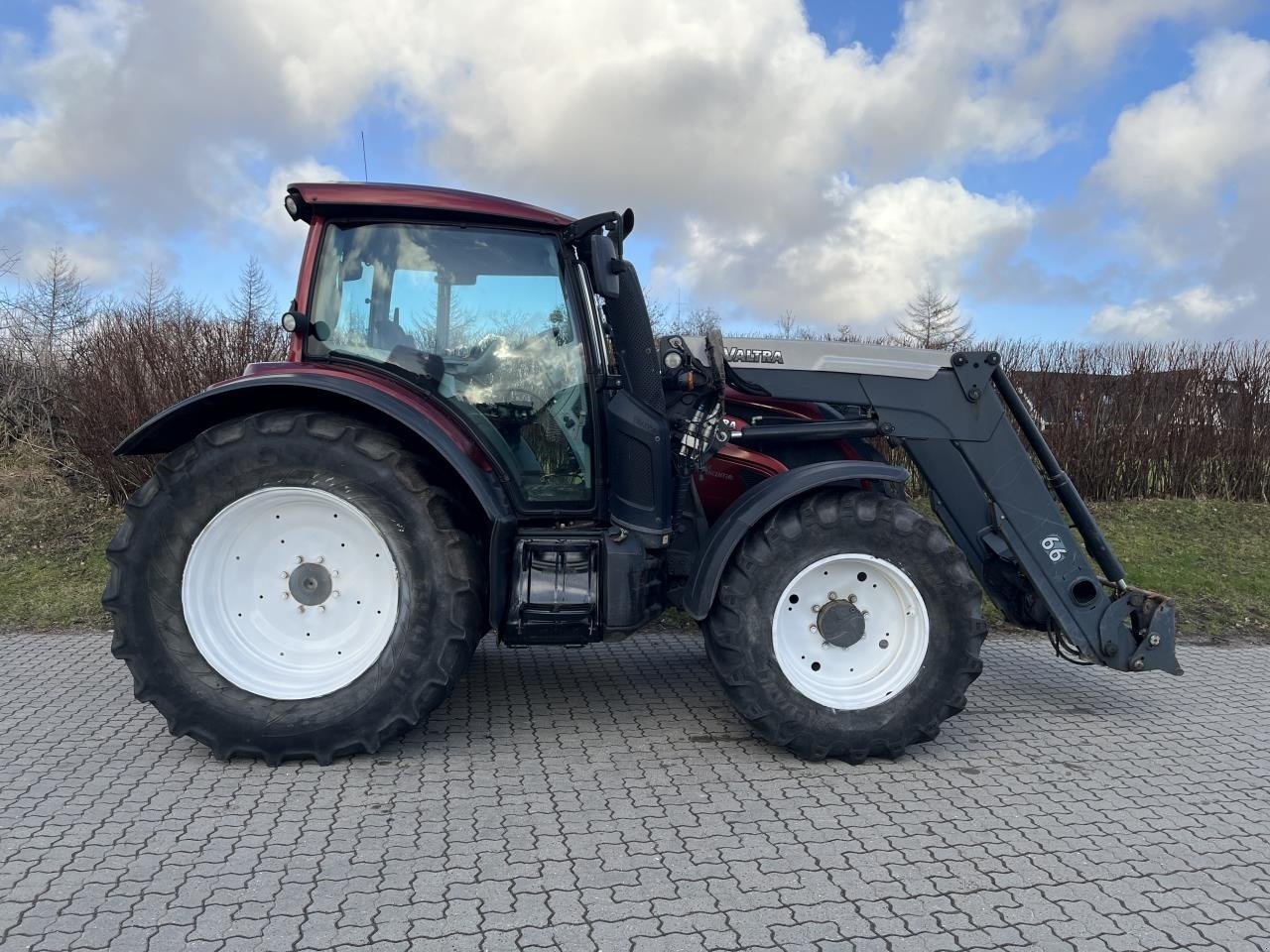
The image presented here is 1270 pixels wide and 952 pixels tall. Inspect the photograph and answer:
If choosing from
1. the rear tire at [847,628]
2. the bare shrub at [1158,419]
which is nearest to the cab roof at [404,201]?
the rear tire at [847,628]

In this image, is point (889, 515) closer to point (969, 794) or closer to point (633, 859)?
point (969, 794)

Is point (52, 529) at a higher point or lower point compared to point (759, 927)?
higher

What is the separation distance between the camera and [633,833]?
3.36 m

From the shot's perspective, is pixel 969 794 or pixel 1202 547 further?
pixel 1202 547

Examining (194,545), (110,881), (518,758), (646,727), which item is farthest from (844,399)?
(110,881)

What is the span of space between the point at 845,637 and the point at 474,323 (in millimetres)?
2052

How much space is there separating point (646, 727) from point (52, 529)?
6588mm

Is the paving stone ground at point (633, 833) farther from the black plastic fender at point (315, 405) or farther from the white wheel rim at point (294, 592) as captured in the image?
the black plastic fender at point (315, 405)

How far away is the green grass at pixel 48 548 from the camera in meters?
6.69

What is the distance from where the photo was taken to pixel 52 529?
8594 millimetres

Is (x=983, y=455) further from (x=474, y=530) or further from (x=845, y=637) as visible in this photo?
(x=474, y=530)

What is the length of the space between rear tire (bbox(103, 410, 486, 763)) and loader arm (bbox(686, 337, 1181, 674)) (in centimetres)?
157

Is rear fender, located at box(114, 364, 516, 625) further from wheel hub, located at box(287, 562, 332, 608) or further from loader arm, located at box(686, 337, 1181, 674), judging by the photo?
loader arm, located at box(686, 337, 1181, 674)

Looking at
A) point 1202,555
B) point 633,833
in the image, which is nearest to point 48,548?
point 633,833
